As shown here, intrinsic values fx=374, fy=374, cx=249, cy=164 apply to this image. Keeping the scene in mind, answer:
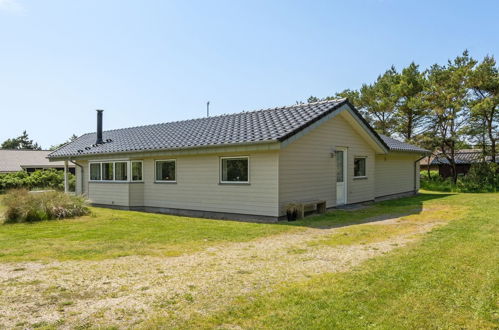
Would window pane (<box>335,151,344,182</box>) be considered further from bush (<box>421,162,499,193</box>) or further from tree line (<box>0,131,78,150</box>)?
tree line (<box>0,131,78,150</box>)

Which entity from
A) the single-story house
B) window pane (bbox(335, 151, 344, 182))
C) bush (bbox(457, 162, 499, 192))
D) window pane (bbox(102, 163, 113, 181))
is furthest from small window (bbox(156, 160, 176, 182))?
bush (bbox(457, 162, 499, 192))

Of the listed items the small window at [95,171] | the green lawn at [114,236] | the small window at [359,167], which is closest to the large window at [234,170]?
the green lawn at [114,236]

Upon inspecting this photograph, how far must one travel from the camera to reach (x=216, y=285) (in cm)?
498

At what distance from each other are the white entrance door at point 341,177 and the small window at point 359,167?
97 cm

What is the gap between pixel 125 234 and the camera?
928 centimetres

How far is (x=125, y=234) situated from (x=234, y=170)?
14.3 ft

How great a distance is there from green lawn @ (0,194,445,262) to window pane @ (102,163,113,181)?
3.80m

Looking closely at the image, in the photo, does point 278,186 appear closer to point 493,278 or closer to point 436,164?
point 493,278

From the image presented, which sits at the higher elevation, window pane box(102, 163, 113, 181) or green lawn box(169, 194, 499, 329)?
window pane box(102, 163, 113, 181)

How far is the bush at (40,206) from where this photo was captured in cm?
1187

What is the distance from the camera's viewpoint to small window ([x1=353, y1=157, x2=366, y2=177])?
15.7 m

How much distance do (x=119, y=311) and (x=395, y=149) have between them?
1624cm

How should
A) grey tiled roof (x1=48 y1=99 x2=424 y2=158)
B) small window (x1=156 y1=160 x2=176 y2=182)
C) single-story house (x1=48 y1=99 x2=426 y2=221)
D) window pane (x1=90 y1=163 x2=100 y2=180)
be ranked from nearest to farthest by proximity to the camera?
single-story house (x1=48 y1=99 x2=426 y2=221) → grey tiled roof (x1=48 y1=99 x2=424 y2=158) → small window (x1=156 y1=160 x2=176 y2=182) → window pane (x1=90 y1=163 x2=100 y2=180)

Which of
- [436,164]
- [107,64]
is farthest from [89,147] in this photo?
[436,164]
